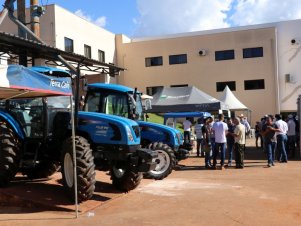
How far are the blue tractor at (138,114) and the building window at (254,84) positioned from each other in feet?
76.8

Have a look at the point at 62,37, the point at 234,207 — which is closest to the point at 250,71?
the point at 62,37

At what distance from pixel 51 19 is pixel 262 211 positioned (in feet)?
73.6

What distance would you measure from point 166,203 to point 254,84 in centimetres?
2854

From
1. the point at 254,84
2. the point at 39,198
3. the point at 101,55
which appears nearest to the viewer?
the point at 39,198

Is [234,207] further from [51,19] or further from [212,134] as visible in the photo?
[51,19]

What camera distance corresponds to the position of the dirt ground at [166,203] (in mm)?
7574

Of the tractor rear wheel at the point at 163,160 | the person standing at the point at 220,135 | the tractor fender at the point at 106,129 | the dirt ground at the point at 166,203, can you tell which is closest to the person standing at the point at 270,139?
the person standing at the point at 220,135

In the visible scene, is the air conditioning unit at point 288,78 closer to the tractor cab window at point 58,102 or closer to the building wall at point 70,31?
the building wall at point 70,31

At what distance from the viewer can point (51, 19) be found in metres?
27.8

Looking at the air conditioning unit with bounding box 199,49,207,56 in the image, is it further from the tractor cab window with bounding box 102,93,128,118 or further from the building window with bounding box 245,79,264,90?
the tractor cab window with bounding box 102,93,128,118

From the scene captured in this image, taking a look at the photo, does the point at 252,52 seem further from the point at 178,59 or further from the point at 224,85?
the point at 178,59

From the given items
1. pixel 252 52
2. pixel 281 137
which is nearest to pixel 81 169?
pixel 281 137

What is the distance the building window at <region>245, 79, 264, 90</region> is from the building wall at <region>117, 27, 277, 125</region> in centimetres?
28

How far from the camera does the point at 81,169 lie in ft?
26.7
